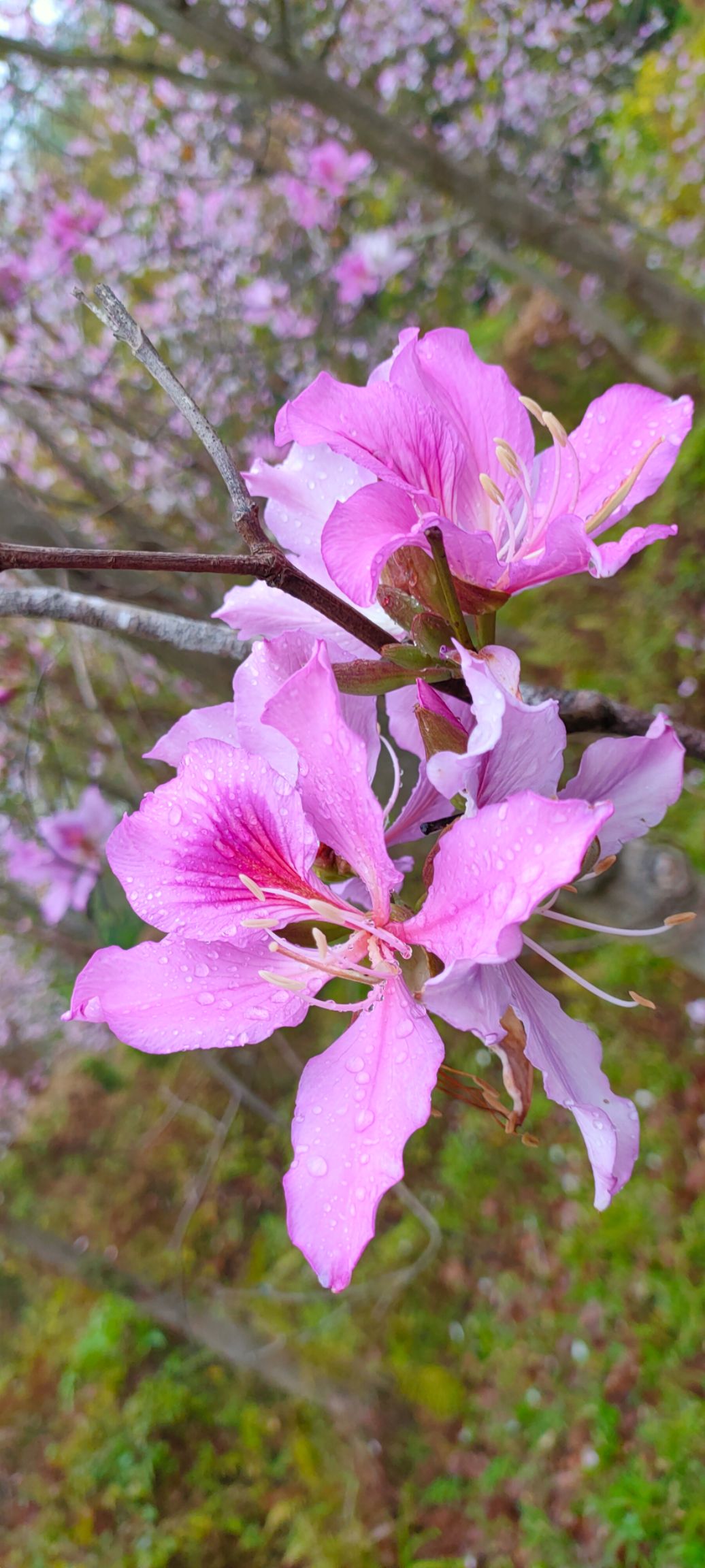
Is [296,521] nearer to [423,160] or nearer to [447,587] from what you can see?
[447,587]

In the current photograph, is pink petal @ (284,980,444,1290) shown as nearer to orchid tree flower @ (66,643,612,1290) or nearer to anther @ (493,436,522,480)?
orchid tree flower @ (66,643,612,1290)

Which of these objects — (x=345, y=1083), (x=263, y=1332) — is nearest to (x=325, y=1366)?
(x=263, y=1332)

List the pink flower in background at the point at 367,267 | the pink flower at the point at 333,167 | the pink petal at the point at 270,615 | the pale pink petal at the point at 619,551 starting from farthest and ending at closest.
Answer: the pink flower in background at the point at 367,267
the pink flower at the point at 333,167
the pink petal at the point at 270,615
the pale pink petal at the point at 619,551

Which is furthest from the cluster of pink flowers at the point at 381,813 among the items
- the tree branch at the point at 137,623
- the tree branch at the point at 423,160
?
the tree branch at the point at 423,160

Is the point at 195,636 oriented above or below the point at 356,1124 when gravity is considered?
above

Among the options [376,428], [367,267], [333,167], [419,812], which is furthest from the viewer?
[367,267]

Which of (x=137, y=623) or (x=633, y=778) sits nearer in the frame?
(x=633, y=778)

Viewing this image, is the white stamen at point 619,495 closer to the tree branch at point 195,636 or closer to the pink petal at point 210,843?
the tree branch at point 195,636

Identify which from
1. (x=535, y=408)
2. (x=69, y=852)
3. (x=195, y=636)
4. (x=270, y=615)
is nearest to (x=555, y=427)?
(x=535, y=408)
